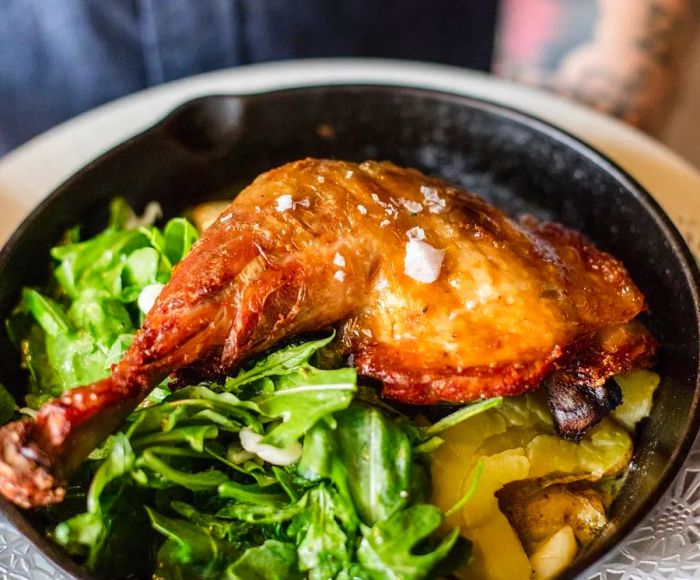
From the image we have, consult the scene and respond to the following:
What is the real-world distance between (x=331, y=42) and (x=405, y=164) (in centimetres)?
137

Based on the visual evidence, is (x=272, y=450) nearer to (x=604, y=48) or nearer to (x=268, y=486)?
(x=268, y=486)

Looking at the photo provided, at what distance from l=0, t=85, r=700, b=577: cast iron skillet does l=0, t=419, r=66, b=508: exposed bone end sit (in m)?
0.59

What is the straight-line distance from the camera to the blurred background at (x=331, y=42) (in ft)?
11.1

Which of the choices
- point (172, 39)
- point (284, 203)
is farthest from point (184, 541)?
point (172, 39)

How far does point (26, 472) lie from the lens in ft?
4.25

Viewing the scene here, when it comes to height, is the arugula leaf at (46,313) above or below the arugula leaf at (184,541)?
above

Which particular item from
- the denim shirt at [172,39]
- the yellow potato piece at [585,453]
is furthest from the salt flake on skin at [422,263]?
the denim shirt at [172,39]

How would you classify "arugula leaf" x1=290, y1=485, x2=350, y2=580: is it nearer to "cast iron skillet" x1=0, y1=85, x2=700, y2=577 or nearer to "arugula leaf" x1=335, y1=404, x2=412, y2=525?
"arugula leaf" x1=335, y1=404, x2=412, y2=525

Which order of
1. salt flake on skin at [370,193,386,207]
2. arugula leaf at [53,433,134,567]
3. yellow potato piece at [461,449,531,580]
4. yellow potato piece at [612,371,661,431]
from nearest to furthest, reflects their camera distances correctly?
1. arugula leaf at [53,433,134,567]
2. yellow potato piece at [461,449,531,580]
3. salt flake on skin at [370,193,386,207]
4. yellow potato piece at [612,371,661,431]

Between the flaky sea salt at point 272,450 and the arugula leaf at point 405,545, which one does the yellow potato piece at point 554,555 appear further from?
the flaky sea salt at point 272,450

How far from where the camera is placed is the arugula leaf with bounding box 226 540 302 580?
143cm

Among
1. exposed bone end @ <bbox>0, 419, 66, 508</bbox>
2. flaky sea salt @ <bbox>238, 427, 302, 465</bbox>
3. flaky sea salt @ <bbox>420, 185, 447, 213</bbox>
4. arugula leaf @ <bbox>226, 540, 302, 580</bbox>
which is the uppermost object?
flaky sea salt @ <bbox>420, 185, 447, 213</bbox>

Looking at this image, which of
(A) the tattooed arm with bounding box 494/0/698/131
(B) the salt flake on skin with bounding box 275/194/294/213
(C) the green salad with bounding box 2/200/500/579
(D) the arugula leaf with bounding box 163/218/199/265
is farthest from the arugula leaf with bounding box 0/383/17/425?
(A) the tattooed arm with bounding box 494/0/698/131

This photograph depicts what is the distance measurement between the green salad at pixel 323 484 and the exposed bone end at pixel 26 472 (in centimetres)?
10
